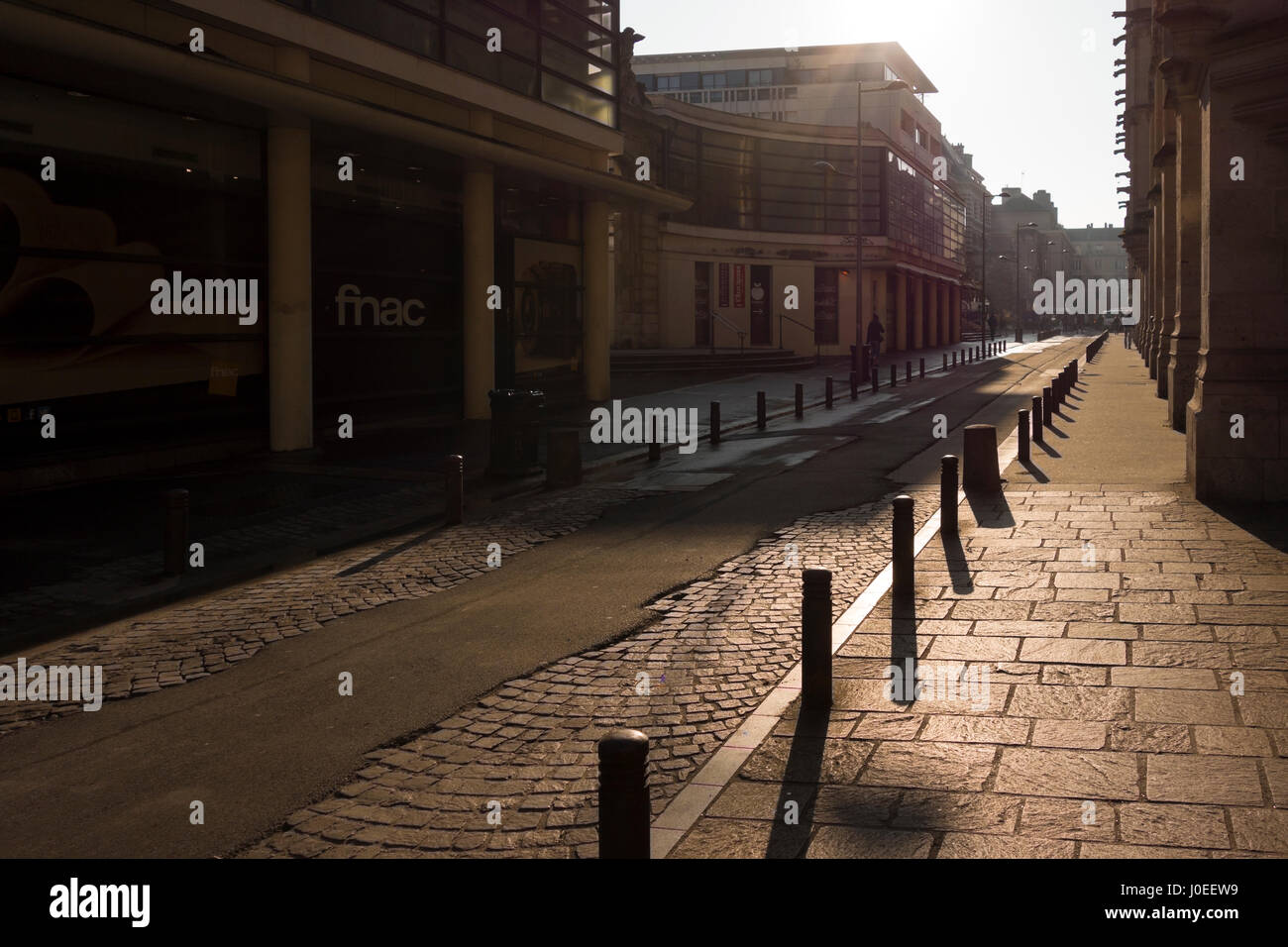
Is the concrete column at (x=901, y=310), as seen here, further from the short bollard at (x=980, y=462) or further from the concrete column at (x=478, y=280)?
the short bollard at (x=980, y=462)

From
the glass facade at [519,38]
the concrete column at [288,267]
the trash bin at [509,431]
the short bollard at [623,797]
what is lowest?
the short bollard at [623,797]

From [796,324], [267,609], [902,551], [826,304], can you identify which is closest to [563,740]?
[902,551]

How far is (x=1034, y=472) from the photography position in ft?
52.4

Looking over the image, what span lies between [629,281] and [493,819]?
46059mm

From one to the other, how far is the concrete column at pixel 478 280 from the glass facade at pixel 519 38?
57.5 inches

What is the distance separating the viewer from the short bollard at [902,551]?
8.90m

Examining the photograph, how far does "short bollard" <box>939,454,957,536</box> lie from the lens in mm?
11484

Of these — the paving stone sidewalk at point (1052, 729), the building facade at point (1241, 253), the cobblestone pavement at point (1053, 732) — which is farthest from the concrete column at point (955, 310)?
the cobblestone pavement at point (1053, 732)

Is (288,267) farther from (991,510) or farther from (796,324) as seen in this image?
(796,324)

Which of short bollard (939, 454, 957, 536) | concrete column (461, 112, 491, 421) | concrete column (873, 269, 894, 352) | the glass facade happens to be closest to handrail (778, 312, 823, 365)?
concrete column (873, 269, 894, 352)

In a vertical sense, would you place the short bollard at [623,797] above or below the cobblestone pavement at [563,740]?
above

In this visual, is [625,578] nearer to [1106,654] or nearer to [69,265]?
[1106,654]

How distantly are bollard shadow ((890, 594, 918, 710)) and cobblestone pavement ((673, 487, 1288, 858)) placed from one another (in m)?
0.04

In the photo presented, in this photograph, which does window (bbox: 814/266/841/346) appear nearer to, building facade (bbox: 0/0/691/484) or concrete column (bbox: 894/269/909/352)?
concrete column (bbox: 894/269/909/352)
